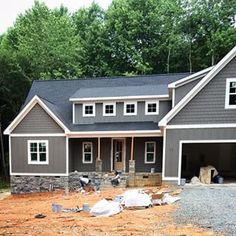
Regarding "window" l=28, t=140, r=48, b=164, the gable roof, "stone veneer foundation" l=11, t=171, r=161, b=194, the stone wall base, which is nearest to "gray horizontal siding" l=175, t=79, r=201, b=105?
the gable roof

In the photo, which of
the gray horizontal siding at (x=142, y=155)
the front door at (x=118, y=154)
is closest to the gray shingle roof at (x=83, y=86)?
the front door at (x=118, y=154)

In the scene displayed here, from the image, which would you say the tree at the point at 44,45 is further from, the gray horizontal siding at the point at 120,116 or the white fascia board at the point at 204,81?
the white fascia board at the point at 204,81

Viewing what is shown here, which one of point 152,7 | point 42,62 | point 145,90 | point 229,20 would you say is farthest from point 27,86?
point 229,20

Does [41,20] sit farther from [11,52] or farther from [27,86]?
[27,86]

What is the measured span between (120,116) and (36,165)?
237 inches

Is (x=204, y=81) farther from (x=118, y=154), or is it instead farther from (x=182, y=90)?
(x=118, y=154)

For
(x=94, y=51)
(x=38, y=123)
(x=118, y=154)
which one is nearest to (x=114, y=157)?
(x=118, y=154)

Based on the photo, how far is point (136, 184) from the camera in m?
14.9

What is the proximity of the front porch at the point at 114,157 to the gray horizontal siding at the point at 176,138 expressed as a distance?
6.25 ft

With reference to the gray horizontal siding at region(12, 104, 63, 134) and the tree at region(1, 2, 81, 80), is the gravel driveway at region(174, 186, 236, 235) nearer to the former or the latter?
the gray horizontal siding at region(12, 104, 63, 134)

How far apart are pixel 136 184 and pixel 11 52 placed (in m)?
18.9

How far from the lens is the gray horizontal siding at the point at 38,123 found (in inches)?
627

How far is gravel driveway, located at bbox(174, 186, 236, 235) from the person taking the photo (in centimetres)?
713

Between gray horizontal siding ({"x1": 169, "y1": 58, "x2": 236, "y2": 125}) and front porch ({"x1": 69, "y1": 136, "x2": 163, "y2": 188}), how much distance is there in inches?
139
